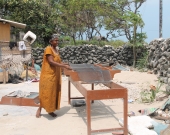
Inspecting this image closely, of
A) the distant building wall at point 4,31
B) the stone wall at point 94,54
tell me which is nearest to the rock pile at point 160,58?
the stone wall at point 94,54

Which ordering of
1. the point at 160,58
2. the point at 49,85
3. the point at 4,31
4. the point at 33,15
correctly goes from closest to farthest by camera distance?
1. the point at 49,85
2. the point at 160,58
3. the point at 4,31
4. the point at 33,15

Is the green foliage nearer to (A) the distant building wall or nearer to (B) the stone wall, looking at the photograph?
(B) the stone wall

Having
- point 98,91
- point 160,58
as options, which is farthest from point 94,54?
point 98,91

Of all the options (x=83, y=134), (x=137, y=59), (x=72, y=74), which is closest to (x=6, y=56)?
(x=72, y=74)

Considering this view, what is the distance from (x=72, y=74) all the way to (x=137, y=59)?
10.6m

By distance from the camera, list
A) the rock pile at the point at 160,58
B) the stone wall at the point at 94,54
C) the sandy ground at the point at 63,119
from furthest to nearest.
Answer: the stone wall at the point at 94,54 < the rock pile at the point at 160,58 < the sandy ground at the point at 63,119

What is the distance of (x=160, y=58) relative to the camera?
11.2 m

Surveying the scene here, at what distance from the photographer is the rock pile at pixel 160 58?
997 cm

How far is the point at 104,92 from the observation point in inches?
153

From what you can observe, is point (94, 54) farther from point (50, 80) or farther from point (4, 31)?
point (50, 80)

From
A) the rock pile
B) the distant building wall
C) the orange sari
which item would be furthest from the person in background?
the distant building wall

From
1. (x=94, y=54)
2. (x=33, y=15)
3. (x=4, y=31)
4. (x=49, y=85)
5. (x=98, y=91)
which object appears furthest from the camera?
(x=33, y=15)

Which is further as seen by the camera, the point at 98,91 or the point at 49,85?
the point at 49,85

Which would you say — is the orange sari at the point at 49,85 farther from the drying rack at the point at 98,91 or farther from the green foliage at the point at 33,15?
the green foliage at the point at 33,15
